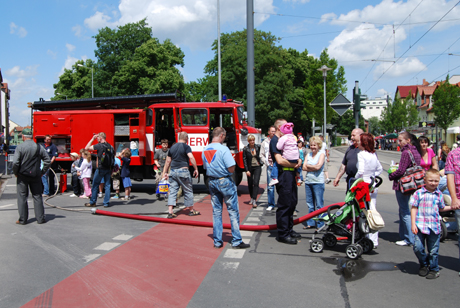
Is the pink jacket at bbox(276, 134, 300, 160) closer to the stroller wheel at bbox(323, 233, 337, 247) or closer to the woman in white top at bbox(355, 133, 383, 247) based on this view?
the woman in white top at bbox(355, 133, 383, 247)

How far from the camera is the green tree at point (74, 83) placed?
1817 inches

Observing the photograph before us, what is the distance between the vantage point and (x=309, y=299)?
3986mm

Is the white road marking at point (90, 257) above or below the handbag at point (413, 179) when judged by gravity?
below

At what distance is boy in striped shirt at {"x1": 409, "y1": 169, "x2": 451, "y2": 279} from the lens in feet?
15.3

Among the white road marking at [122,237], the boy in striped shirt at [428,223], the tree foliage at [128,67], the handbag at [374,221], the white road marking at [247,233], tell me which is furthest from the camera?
the tree foliage at [128,67]

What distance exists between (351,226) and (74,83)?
159 feet

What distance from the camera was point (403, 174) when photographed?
5.91 m

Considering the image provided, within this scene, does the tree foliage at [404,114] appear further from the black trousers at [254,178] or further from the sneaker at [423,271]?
the sneaker at [423,271]

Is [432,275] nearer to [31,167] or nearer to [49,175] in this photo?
[31,167]

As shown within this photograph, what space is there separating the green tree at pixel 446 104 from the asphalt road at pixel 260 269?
40940 mm

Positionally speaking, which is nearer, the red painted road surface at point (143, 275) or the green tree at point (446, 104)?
the red painted road surface at point (143, 275)

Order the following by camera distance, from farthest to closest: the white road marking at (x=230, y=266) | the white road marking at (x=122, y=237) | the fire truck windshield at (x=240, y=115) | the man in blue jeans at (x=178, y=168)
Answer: the fire truck windshield at (x=240, y=115), the man in blue jeans at (x=178, y=168), the white road marking at (x=122, y=237), the white road marking at (x=230, y=266)

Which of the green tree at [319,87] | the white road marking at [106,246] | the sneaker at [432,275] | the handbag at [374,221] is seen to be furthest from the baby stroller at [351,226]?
the green tree at [319,87]

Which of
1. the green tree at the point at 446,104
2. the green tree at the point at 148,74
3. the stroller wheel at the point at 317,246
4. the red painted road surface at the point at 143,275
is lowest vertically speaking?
the red painted road surface at the point at 143,275
